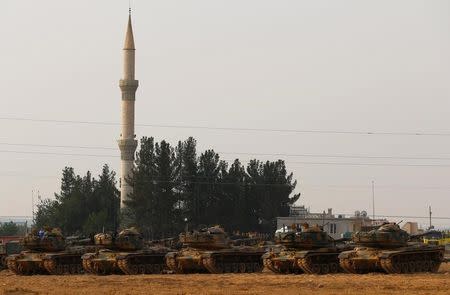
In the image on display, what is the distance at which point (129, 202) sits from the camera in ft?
314

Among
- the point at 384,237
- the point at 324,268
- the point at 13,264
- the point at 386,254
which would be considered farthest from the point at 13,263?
the point at 386,254

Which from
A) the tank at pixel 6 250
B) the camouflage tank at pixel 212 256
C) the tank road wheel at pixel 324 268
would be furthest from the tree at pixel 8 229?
the tank road wheel at pixel 324 268

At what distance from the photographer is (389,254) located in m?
39.1

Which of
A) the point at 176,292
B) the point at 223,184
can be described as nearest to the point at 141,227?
the point at 223,184

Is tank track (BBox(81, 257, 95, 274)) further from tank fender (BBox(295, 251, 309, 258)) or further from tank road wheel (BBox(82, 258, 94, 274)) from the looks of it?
tank fender (BBox(295, 251, 309, 258))

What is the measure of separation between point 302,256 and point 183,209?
182ft

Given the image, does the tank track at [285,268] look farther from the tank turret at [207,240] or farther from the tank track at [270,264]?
the tank turret at [207,240]

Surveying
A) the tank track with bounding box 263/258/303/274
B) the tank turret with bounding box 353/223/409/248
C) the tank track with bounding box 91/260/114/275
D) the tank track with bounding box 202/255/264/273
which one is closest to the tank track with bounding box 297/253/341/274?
the tank track with bounding box 263/258/303/274

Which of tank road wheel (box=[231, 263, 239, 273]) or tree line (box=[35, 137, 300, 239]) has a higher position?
tree line (box=[35, 137, 300, 239])

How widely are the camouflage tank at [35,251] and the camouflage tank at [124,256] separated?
6.55 ft

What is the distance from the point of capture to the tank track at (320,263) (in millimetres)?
41281

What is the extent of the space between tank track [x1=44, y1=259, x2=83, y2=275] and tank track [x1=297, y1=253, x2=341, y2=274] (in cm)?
1171

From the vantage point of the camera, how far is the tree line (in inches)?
3725

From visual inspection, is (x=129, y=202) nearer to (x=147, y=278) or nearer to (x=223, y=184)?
(x=223, y=184)
